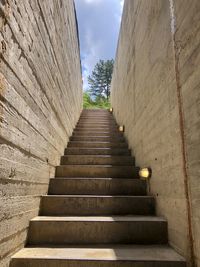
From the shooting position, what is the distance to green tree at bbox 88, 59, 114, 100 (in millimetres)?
19609

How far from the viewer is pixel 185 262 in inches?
58.2

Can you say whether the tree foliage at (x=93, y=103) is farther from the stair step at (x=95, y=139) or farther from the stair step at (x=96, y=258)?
the stair step at (x=96, y=258)

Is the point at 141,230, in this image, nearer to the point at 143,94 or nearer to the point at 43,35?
the point at 143,94

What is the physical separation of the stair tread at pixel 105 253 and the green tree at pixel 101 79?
17.9 meters

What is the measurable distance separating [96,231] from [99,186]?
0.72 m

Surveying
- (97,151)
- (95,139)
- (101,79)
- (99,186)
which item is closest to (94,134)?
(95,139)

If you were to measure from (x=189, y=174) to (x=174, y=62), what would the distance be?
0.86 meters

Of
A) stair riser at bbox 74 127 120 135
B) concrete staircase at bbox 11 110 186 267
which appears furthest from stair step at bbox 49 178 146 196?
stair riser at bbox 74 127 120 135

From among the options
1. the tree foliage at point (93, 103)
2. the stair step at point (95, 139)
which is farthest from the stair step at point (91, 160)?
the tree foliage at point (93, 103)

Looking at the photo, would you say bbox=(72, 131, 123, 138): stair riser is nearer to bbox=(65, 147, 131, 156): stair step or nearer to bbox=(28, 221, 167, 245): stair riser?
bbox=(65, 147, 131, 156): stair step

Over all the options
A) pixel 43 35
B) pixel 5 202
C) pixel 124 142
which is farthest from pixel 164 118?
pixel 124 142

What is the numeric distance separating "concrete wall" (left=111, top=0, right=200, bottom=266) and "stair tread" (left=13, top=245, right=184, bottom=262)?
12cm

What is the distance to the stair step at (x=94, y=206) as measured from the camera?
2.21 metres

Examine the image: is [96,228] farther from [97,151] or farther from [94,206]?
[97,151]
